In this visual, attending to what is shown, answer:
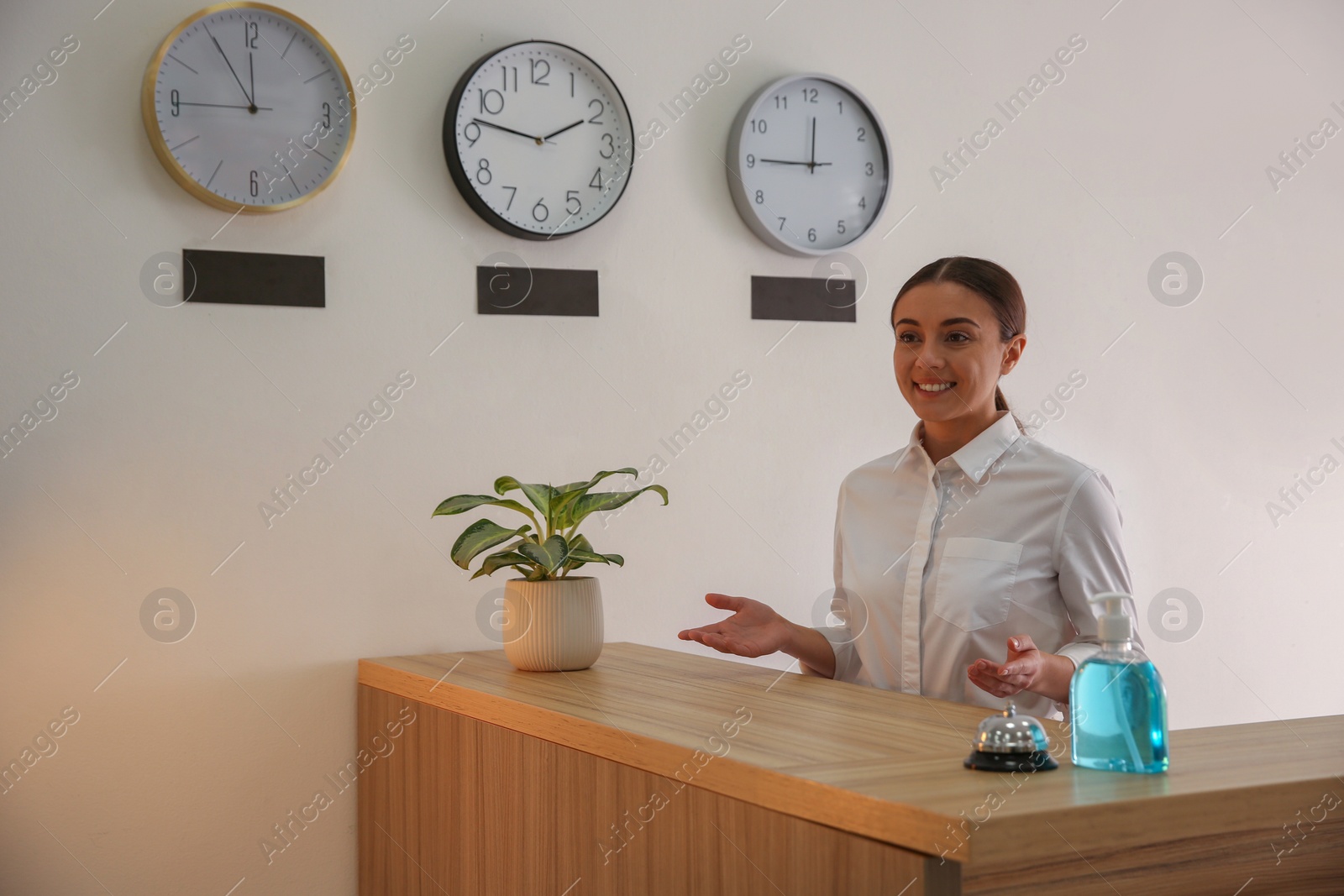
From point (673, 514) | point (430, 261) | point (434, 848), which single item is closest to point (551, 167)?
point (430, 261)

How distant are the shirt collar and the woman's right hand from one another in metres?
0.39

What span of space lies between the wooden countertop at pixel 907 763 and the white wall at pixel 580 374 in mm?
581

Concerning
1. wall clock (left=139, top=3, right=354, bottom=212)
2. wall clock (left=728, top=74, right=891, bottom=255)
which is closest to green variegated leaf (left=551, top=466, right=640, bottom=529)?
wall clock (left=139, top=3, right=354, bottom=212)

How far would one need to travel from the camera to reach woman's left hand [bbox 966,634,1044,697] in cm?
133

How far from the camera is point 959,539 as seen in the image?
187 cm

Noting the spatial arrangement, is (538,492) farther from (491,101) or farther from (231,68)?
(231,68)

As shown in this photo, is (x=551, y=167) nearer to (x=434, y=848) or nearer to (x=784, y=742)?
(x=434, y=848)

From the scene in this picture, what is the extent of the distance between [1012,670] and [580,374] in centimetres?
129

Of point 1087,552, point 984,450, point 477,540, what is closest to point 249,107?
point 477,540

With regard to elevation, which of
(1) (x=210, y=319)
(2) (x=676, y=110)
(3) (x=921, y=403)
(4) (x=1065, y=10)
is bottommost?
(3) (x=921, y=403)

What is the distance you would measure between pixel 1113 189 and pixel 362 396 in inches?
75.9

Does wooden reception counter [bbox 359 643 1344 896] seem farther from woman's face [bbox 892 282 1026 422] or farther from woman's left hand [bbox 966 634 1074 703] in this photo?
woman's face [bbox 892 282 1026 422]

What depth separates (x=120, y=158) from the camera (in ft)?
6.82

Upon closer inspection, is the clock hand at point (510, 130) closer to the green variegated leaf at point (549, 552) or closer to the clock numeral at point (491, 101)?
the clock numeral at point (491, 101)
